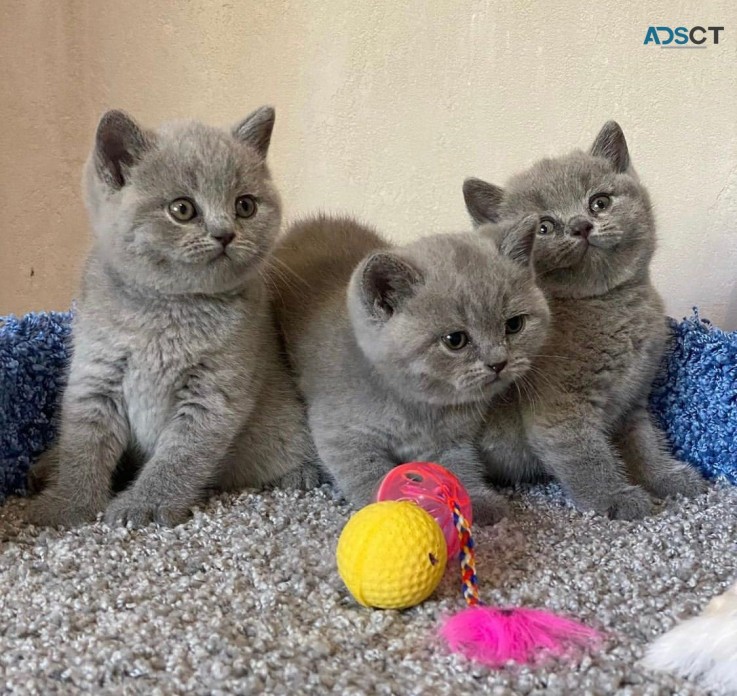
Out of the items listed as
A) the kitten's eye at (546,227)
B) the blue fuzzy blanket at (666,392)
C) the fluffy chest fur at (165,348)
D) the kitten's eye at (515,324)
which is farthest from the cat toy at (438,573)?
the blue fuzzy blanket at (666,392)

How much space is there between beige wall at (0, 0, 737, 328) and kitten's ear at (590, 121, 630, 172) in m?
0.55

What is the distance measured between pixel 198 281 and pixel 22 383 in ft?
1.36

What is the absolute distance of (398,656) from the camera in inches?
33.3

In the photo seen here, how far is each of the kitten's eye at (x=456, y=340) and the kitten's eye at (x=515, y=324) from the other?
0.24 feet

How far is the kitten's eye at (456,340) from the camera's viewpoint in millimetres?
1155

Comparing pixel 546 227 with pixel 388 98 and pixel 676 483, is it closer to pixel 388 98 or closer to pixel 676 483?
pixel 676 483

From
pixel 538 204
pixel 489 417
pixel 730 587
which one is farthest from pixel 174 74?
pixel 730 587

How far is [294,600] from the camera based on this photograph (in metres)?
0.96

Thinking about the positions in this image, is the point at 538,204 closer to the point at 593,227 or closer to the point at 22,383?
the point at 593,227

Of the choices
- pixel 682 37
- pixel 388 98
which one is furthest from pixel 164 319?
pixel 682 37

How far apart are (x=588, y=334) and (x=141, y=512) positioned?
745 millimetres

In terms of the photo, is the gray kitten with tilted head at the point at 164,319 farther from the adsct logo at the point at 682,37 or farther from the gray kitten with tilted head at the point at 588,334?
the adsct logo at the point at 682,37

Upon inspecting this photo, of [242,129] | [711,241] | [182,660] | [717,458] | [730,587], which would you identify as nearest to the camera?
[182,660]

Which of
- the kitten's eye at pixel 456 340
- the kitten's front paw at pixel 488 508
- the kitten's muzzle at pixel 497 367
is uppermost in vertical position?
the kitten's eye at pixel 456 340
